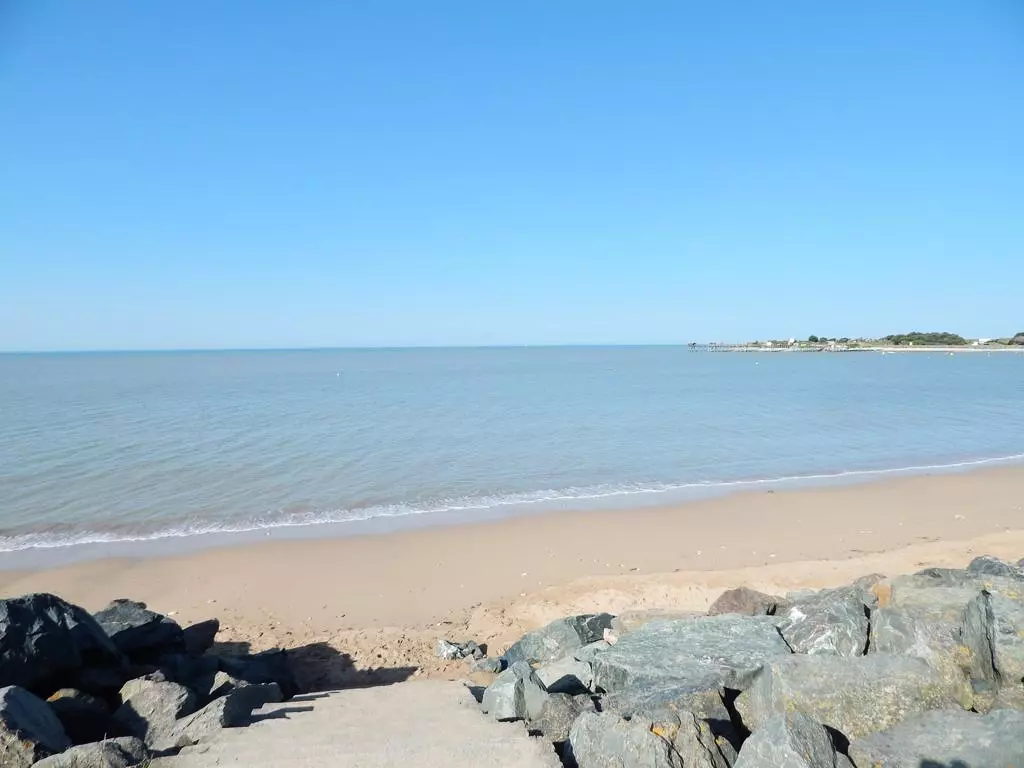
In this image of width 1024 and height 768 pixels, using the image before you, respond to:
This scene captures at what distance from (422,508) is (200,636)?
7.86 m

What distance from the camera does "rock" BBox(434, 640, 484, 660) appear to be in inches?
316

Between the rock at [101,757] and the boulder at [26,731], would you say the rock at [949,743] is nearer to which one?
the rock at [101,757]

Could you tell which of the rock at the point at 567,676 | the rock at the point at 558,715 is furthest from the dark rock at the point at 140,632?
the rock at the point at 558,715

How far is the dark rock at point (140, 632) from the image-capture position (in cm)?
699

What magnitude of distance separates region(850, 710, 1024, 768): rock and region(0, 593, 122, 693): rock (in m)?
6.70

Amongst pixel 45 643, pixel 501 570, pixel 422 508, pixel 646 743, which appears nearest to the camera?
pixel 646 743

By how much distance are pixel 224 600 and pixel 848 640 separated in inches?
363

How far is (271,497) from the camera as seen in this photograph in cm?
1644

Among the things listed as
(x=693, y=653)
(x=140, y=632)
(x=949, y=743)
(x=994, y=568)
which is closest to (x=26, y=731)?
(x=140, y=632)

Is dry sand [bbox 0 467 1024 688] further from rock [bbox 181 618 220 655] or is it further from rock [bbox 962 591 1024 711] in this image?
rock [bbox 962 591 1024 711]

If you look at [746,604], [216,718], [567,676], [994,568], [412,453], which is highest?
[994,568]

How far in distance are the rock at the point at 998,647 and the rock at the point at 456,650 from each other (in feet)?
17.7

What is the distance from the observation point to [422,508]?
1566 centimetres

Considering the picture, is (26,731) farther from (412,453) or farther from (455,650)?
(412,453)
